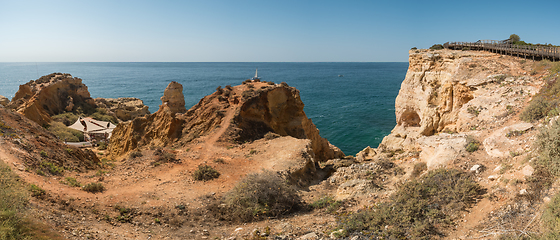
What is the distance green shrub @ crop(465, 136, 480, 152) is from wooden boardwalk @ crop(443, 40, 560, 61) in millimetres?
14171

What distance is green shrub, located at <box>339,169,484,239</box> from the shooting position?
7.32 meters

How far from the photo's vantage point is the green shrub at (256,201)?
33.7 feet

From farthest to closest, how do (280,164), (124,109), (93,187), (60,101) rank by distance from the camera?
1. (124,109)
2. (60,101)
3. (280,164)
4. (93,187)

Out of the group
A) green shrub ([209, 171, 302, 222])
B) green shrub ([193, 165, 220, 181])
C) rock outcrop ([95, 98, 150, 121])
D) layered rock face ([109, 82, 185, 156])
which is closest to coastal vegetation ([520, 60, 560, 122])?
green shrub ([209, 171, 302, 222])

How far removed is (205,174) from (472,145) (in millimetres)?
11927

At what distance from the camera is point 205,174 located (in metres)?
13.9

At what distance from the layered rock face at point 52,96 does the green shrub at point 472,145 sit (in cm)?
4049

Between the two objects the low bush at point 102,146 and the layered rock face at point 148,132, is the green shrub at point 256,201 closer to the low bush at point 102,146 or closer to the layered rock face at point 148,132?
the layered rock face at point 148,132

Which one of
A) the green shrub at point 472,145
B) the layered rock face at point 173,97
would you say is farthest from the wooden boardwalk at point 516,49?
the layered rock face at point 173,97

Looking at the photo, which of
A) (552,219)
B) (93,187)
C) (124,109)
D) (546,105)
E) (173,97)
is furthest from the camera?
(124,109)

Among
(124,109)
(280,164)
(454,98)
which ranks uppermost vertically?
(454,98)

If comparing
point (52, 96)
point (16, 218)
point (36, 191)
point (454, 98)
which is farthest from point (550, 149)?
point (52, 96)

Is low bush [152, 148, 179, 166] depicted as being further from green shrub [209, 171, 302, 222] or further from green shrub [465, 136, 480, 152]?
green shrub [465, 136, 480, 152]

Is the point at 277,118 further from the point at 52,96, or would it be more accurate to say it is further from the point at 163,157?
the point at 52,96
